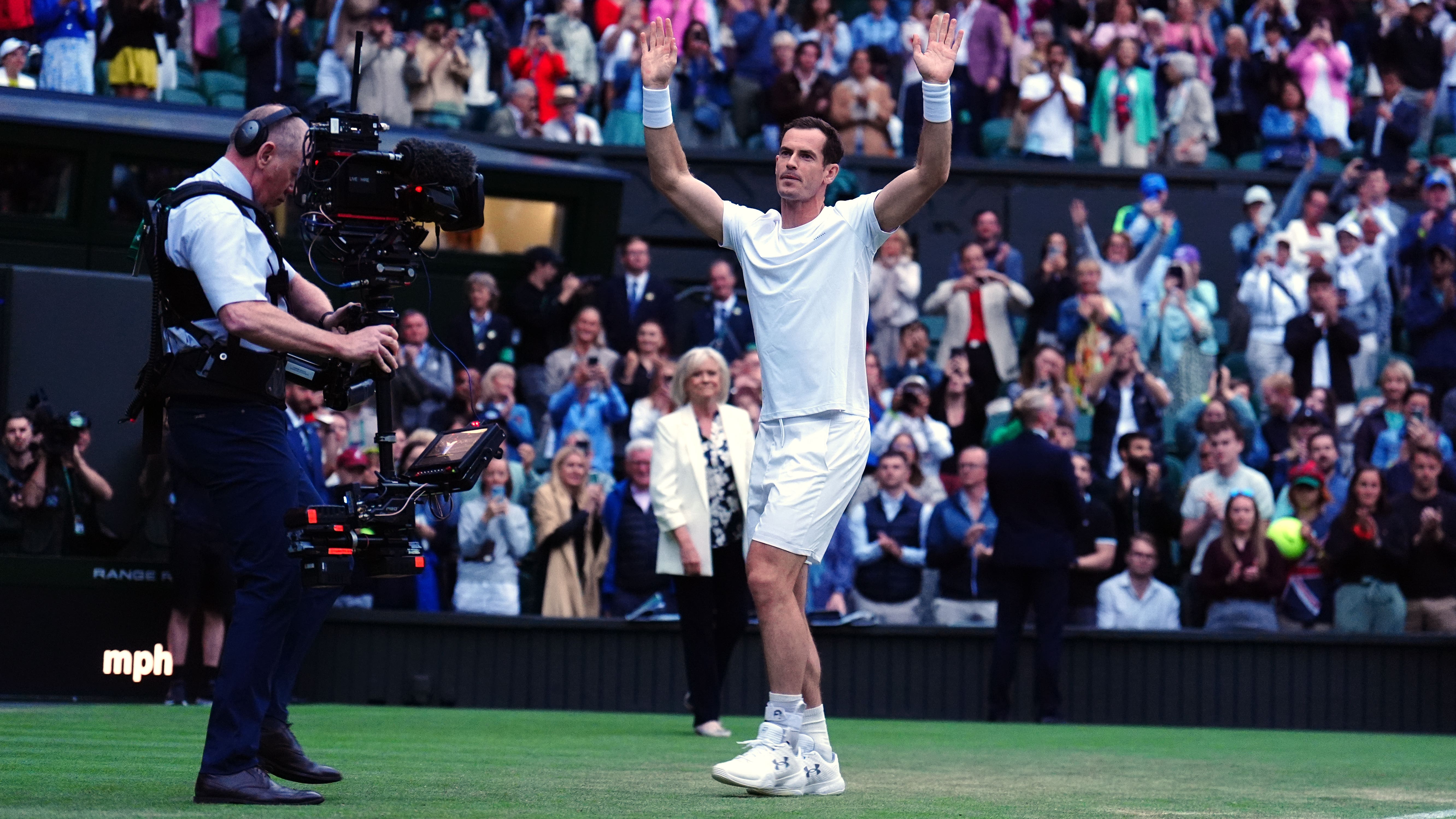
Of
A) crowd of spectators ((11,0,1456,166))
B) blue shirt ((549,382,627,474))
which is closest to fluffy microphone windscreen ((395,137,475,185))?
blue shirt ((549,382,627,474))

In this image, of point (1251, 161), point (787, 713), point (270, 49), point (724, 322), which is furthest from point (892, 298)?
point (787, 713)

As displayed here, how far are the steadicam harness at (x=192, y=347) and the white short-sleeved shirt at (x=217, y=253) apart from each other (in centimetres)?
2

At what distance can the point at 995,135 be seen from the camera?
814 inches

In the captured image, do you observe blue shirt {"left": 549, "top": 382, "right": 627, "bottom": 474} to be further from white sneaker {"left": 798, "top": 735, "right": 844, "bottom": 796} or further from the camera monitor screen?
the camera monitor screen

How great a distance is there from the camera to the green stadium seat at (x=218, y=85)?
19.3 metres

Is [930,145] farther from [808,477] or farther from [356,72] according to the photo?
[356,72]

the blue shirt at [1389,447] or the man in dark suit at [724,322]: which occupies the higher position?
the man in dark suit at [724,322]

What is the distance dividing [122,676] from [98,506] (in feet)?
3.55

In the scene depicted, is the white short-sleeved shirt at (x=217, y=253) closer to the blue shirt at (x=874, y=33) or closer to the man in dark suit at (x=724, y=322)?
the man in dark suit at (x=724, y=322)

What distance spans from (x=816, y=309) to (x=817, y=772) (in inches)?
61.5

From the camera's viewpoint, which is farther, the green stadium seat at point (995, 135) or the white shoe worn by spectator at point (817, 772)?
the green stadium seat at point (995, 135)

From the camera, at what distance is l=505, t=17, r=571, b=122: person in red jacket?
63.3 ft

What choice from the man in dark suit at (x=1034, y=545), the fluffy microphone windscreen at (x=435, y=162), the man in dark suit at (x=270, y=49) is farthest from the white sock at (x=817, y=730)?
the man in dark suit at (x=270, y=49)

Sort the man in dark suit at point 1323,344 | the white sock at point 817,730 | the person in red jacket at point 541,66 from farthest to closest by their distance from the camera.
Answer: the person in red jacket at point 541,66, the man in dark suit at point 1323,344, the white sock at point 817,730
